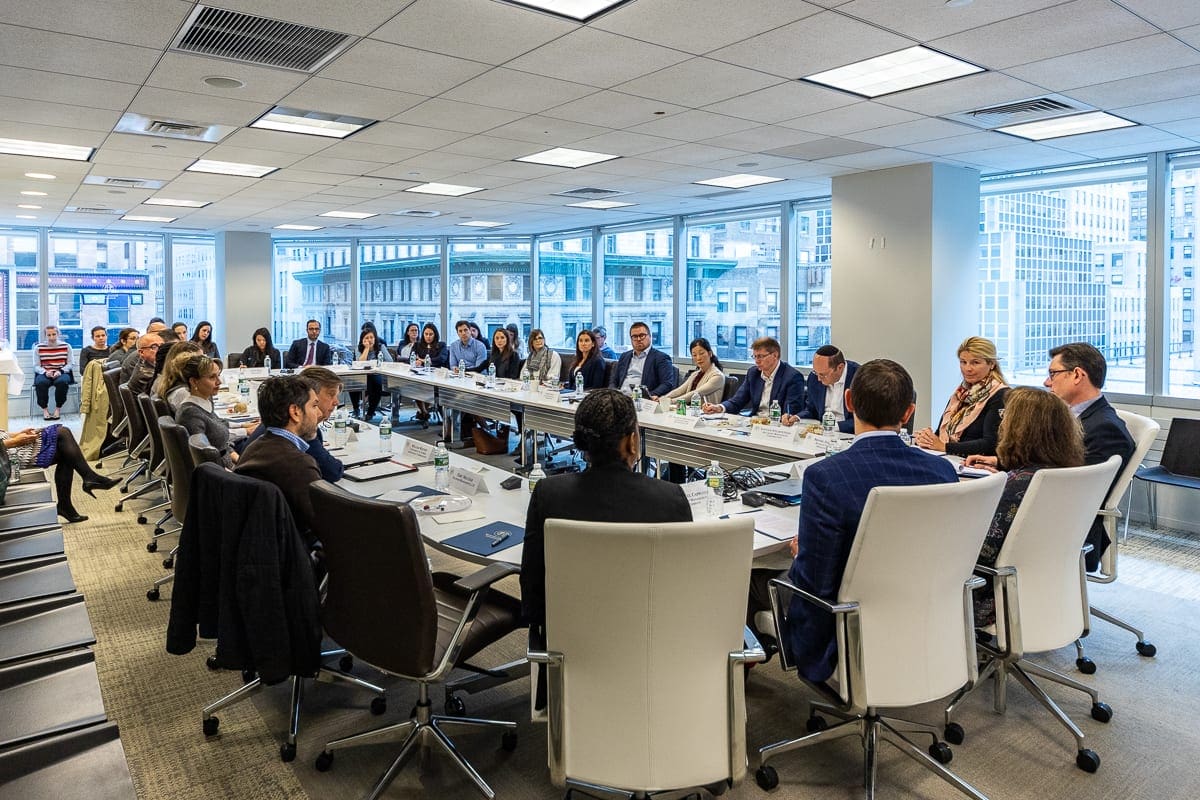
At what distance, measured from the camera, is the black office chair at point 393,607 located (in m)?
2.14

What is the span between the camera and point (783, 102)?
4.61 metres

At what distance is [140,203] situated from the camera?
8711 millimetres

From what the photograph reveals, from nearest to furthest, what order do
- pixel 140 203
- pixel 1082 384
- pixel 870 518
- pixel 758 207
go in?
pixel 870 518 → pixel 1082 384 → pixel 140 203 → pixel 758 207

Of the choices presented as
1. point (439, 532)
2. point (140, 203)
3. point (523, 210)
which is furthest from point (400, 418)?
point (439, 532)

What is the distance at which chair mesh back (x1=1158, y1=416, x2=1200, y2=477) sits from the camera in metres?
5.06

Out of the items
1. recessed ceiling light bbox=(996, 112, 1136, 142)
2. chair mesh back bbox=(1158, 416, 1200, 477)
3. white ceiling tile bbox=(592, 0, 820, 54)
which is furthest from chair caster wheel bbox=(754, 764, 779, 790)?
recessed ceiling light bbox=(996, 112, 1136, 142)

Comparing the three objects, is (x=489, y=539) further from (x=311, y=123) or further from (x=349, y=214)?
(x=349, y=214)

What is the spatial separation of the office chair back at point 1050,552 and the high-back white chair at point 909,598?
0.27 metres

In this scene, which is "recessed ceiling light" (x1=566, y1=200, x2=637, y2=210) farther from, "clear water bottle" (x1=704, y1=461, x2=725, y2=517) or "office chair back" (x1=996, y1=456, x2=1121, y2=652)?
"office chair back" (x1=996, y1=456, x2=1121, y2=652)

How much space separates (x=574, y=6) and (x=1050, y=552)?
262 cm

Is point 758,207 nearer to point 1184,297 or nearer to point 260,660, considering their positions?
point 1184,297

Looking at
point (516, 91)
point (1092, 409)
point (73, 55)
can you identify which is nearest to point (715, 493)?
point (1092, 409)

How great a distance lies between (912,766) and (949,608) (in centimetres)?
64

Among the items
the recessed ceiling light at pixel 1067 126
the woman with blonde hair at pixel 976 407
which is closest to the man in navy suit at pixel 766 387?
the woman with blonde hair at pixel 976 407
